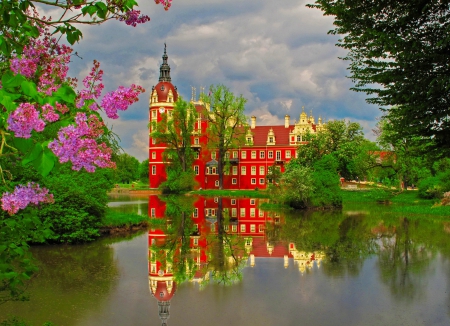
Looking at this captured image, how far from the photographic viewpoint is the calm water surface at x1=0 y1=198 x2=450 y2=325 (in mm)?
7652

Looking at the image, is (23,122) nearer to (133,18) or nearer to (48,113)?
(48,113)

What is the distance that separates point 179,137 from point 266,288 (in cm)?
4726

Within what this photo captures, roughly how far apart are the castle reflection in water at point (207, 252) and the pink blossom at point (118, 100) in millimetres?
5041

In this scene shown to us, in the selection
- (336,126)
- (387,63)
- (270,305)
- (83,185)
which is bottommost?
(270,305)

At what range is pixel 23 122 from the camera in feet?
8.34

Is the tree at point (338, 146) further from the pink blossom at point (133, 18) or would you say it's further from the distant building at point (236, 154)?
the pink blossom at point (133, 18)

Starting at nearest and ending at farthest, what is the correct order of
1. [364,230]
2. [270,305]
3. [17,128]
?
[17,128] < [270,305] < [364,230]

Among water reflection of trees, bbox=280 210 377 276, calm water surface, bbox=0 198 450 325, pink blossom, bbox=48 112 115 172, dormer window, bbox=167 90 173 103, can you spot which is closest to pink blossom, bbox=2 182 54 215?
pink blossom, bbox=48 112 115 172

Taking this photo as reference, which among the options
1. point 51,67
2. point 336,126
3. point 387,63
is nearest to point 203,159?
point 336,126

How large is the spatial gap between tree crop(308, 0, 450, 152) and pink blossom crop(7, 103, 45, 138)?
303 inches

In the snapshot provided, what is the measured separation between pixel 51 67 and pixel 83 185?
12075mm

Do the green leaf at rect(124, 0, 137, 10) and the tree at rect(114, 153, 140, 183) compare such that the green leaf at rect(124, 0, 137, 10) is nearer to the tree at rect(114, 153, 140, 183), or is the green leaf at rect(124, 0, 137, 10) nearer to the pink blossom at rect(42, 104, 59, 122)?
the pink blossom at rect(42, 104, 59, 122)

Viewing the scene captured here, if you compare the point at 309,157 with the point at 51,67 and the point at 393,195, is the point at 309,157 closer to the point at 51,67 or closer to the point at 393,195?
the point at 393,195

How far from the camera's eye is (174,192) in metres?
54.2
